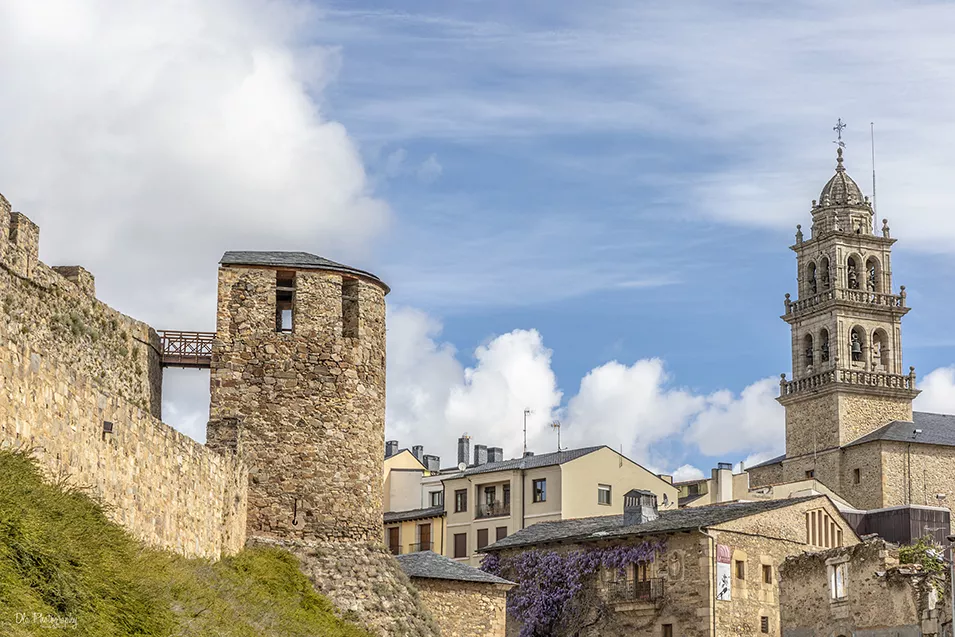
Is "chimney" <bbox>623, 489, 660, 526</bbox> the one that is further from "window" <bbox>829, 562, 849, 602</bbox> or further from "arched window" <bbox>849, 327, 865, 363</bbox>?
"arched window" <bbox>849, 327, 865, 363</bbox>

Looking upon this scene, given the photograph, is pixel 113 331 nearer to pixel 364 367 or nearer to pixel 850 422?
pixel 364 367

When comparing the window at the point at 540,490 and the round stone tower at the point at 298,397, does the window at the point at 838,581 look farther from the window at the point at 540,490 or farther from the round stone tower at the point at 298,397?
the round stone tower at the point at 298,397

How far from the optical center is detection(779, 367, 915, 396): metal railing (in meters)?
98.1

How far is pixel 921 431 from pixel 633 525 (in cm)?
3750

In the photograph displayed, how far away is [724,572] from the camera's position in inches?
2192

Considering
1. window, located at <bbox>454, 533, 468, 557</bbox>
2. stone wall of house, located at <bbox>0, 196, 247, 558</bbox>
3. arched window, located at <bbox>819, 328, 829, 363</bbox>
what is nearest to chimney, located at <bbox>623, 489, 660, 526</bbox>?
window, located at <bbox>454, 533, 468, 557</bbox>

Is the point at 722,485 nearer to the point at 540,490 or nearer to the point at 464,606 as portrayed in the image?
the point at 540,490

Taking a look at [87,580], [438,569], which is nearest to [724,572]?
[438,569]

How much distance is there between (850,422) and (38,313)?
73.8 metres

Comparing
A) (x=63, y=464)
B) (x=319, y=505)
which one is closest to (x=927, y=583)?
(x=319, y=505)

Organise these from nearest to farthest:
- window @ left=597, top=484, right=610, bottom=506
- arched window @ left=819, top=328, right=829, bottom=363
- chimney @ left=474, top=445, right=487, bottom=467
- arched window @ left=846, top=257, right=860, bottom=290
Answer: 1. window @ left=597, top=484, right=610, bottom=506
2. chimney @ left=474, top=445, right=487, bottom=467
3. arched window @ left=819, top=328, right=829, bottom=363
4. arched window @ left=846, top=257, right=860, bottom=290

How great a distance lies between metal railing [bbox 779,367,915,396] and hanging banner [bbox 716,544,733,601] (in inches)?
1722

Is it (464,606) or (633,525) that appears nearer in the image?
(464,606)

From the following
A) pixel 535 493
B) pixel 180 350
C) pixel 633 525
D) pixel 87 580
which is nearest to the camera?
pixel 87 580
